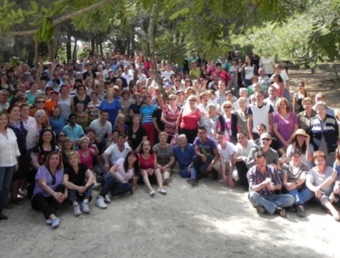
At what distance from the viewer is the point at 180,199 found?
627 centimetres

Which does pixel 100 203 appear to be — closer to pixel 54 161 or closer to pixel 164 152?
pixel 54 161

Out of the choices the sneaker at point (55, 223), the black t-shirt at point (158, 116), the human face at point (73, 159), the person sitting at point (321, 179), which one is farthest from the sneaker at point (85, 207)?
the person sitting at point (321, 179)

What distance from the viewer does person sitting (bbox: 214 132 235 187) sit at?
23.0ft

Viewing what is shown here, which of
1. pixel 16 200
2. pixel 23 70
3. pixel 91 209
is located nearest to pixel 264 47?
pixel 91 209

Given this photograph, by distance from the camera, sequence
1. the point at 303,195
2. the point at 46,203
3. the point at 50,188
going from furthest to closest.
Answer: the point at 303,195
the point at 50,188
the point at 46,203

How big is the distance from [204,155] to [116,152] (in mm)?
1554

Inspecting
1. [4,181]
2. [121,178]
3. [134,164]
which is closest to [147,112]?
[134,164]

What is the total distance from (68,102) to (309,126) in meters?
4.33

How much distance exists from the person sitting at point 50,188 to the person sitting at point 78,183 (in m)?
0.11

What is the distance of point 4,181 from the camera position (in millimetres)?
5352

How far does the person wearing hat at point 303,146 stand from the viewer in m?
6.40

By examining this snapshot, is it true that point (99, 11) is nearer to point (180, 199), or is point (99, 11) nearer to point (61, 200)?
point (61, 200)

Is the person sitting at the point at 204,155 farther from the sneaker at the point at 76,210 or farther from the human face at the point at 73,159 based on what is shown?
the sneaker at the point at 76,210

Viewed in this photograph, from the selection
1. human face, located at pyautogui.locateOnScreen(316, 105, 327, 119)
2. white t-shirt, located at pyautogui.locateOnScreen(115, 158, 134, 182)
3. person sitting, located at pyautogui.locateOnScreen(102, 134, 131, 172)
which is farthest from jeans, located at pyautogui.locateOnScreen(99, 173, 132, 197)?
human face, located at pyautogui.locateOnScreen(316, 105, 327, 119)
